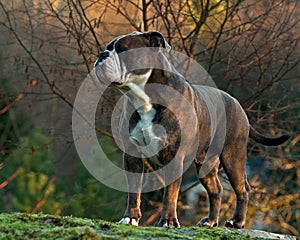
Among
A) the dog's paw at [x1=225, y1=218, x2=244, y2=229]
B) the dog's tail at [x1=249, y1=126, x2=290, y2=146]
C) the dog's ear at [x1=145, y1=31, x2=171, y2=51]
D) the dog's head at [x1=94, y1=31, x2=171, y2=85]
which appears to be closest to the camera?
the dog's head at [x1=94, y1=31, x2=171, y2=85]

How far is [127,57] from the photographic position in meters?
3.55

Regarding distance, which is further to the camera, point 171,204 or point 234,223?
point 234,223

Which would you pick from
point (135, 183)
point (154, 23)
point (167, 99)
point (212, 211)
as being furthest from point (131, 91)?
point (154, 23)

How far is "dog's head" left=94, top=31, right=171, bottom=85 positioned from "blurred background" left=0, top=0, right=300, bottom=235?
320cm

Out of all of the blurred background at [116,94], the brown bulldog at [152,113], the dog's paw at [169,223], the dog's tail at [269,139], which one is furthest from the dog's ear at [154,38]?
the blurred background at [116,94]

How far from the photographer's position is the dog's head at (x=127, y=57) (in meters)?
3.47

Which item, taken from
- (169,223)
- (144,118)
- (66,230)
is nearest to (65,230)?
(66,230)

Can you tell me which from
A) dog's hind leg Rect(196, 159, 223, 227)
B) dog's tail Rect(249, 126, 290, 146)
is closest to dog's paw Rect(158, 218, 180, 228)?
dog's hind leg Rect(196, 159, 223, 227)

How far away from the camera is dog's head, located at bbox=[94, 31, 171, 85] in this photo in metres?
3.47

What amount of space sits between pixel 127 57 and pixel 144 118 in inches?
15.3

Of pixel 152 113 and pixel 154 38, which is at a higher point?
pixel 154 38

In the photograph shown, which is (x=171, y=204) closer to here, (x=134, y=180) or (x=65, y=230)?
(x=134, y=180)

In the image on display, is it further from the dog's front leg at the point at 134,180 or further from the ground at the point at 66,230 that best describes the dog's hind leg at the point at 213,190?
the ground at the point at 66,230

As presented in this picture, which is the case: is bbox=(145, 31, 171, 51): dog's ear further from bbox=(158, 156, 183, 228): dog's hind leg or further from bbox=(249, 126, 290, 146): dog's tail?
bbox=(249, 126, 290, 146): dog's tail
